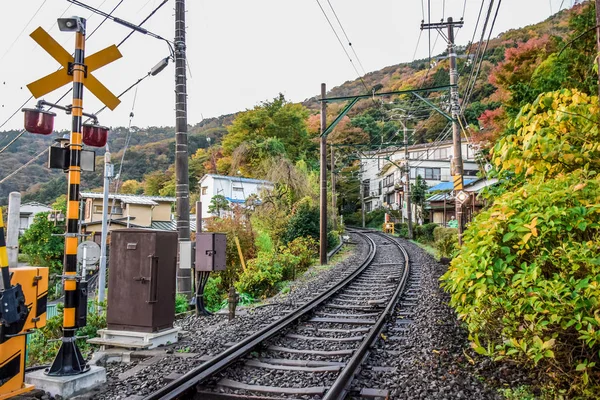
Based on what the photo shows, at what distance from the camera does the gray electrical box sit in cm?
865

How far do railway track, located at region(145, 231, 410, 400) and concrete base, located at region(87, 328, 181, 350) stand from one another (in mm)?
1429

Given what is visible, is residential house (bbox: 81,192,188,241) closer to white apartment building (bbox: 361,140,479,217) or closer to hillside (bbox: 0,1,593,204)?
hillside (bbox: 0,1,593,204)

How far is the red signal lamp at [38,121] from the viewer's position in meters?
4.84

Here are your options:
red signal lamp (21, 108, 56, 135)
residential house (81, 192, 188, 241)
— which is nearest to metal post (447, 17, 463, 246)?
red signal lamp (21, 108, 56, 135)

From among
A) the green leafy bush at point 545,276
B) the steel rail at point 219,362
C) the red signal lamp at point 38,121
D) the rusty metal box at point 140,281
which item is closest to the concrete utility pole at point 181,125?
the rusty metal box at point 140,281

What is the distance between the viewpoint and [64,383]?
4.38m

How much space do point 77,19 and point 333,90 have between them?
10776 cm

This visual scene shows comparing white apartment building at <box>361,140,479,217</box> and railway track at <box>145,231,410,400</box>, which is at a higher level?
white apartment building at <box>361,140,479,217</box>

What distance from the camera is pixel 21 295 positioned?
399cm

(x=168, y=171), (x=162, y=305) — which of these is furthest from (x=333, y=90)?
(x=162, y=305)

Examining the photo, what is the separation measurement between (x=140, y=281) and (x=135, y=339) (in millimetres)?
840

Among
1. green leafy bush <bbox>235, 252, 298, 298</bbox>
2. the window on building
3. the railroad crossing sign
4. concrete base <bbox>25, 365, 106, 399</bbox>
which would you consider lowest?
concrete base <bbox>25, 365, 106, 399</bbox>

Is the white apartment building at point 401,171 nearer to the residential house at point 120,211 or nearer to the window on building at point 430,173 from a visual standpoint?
the window on building at point 430,173

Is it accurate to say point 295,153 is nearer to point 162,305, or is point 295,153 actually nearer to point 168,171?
point 168,171
